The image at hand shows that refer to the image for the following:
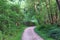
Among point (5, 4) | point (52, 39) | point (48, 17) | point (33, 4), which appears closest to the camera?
point (52, 39)

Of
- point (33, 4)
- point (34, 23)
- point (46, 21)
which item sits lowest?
point (34, 23)

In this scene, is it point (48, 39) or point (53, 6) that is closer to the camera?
point (48, 39)

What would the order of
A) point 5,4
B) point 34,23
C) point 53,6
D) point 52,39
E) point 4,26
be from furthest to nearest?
point 34,23 < point 53,6 < point 5,4 < point 4,26 < point 52,39

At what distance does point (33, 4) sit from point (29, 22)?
39.5 ft

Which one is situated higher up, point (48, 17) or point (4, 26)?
point (4, 26)

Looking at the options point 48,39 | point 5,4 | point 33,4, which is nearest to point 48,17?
point 33,4

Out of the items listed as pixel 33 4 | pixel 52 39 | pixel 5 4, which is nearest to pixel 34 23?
pixel 33 4

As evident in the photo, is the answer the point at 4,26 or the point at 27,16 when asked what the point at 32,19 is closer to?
the point at 27,16

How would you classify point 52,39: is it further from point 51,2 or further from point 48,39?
point 51,2

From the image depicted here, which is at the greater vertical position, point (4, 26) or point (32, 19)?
point (4, 26)

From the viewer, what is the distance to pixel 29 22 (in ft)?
169

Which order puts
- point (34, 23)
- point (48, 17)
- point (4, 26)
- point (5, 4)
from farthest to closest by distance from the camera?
1. point (34, 23)
2. point (48, 17)
3. point (5, 4)
4. point (4, 26)

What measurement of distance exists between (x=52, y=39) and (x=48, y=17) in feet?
54.7

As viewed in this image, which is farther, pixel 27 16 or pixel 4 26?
pixel 27 16
